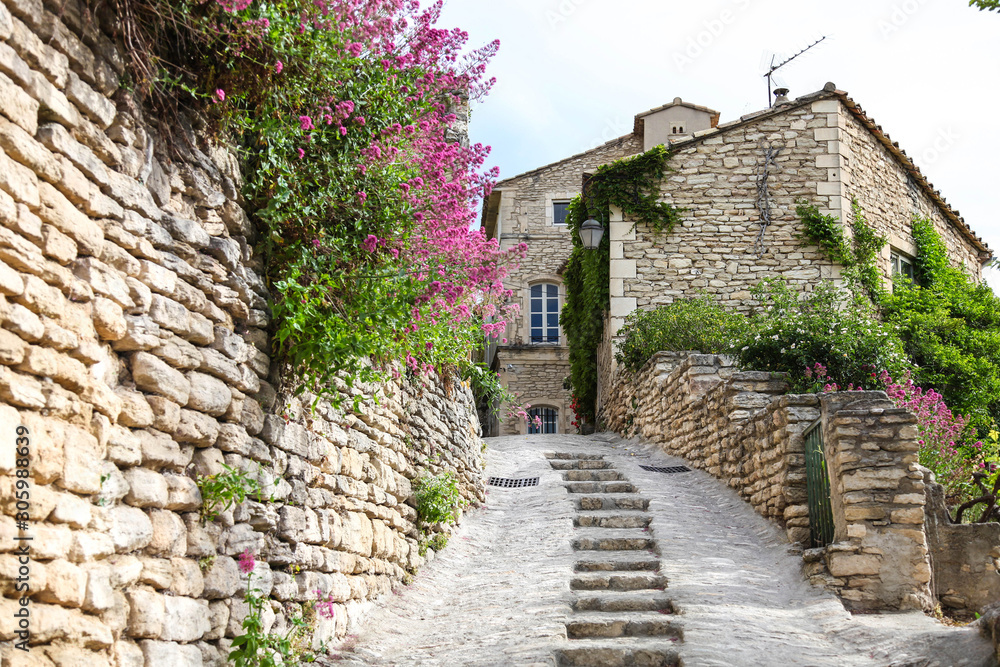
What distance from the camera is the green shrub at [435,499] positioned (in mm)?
7023

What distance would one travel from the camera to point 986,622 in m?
4.70

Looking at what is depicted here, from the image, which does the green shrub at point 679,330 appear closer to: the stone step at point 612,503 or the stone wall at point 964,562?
the stone step at point 612,503

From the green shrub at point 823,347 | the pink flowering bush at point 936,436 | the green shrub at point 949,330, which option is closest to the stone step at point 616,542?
the pink flowering bush at point 936,436

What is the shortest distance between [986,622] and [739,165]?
10.7m

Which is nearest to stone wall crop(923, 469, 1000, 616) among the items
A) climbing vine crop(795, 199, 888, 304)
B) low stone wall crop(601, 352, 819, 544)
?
low stone wall crop(601, 352, 819, 544)

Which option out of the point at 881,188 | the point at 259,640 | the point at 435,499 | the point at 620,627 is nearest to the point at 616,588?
the point at 620,627

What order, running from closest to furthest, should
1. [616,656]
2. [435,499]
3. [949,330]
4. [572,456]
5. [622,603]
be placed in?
1. [616,656]
2. [622,603]
3. [435,499]
4. [572,456]
5. [949,330]

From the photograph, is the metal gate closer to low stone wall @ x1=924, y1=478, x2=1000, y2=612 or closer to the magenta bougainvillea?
low stone wall @ x1=924, y1=478, x2=1000, y2=612

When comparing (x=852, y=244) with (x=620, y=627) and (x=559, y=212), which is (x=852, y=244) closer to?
(x=559, y=212)

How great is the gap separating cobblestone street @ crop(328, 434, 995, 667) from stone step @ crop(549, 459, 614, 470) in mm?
1101

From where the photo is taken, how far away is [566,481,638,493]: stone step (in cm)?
931

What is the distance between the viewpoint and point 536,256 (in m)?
22.5

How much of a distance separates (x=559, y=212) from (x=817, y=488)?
16.4m

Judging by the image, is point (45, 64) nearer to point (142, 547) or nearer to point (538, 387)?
point (142, 547)
